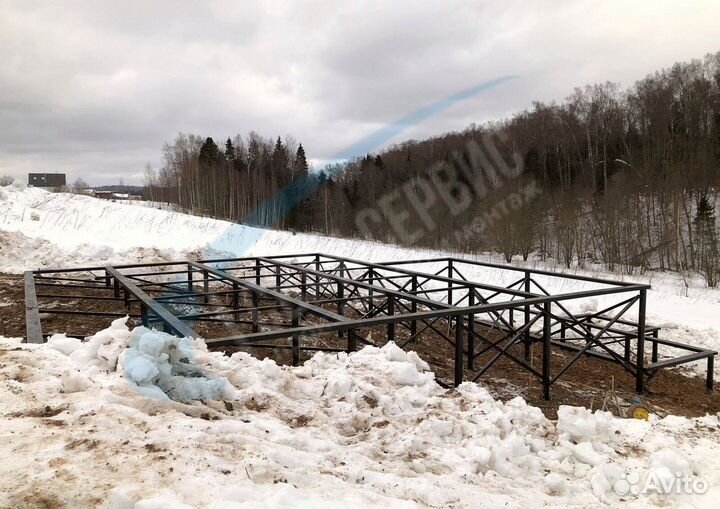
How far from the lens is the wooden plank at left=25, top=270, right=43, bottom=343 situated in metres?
5.38

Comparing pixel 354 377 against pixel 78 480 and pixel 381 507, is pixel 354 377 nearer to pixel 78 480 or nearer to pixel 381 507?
pixel 381 507

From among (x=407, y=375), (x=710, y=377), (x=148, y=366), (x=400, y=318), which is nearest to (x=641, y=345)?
(x=710, y=377)

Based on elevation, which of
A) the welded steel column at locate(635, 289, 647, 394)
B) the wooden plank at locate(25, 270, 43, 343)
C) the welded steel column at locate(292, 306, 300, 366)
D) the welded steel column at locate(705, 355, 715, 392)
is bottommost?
the welded steel column at locate(705, 355, 715, 392)

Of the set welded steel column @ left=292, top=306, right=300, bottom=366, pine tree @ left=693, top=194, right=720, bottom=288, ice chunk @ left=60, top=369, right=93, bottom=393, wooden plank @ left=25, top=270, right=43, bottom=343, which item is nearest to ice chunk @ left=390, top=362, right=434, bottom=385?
welded steel column @ left=292, top=306, right=300, bottom=366

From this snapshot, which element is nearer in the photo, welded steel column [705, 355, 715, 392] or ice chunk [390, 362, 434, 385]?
ice chunk [390, 362, 434, 385]

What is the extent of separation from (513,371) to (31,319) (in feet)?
25.3

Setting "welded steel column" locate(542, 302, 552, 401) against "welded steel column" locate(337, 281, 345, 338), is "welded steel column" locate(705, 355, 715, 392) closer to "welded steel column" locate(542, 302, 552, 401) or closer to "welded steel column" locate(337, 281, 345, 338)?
"welded steel column" locate(542, 302, 552, 401)

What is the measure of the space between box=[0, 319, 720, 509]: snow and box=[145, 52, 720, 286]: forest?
2175cm

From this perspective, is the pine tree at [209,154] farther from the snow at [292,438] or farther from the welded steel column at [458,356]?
the snow at [292,438]

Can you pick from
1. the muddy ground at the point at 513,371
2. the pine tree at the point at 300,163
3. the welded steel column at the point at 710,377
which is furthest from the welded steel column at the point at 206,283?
the pine tree at the point at 300,163

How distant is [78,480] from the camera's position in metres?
2.40

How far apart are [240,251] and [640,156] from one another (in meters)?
31.5

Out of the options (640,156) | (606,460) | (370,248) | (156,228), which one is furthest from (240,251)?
(640,156)

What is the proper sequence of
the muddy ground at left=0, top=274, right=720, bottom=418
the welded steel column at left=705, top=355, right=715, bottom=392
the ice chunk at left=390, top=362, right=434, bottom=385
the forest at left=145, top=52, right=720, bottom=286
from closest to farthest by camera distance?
the ice chunk at left=390, top=362, right=434, bottom=385 → the muddy ground at left=0, top=274, right=720, bottom=418 → the welded steel column at left=705, top=355, right=715, bottom=392 → the forest at left=145, top=52, right=720, bottom=286
